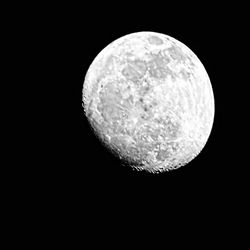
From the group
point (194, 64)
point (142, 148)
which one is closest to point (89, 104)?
point (142, 148)

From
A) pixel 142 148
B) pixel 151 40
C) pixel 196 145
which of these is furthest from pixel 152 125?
pixel 151 40

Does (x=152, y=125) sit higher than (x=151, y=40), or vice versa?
(x=151, y=40)

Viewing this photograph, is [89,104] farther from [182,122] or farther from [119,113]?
[182,122]

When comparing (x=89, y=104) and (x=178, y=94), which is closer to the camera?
(x=178, y=94)

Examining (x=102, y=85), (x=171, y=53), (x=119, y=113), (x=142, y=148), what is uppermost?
(x=171, y=53)

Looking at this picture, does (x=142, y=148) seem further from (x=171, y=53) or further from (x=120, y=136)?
(x=171, y=53)

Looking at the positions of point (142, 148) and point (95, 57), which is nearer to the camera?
point (142, 148)
